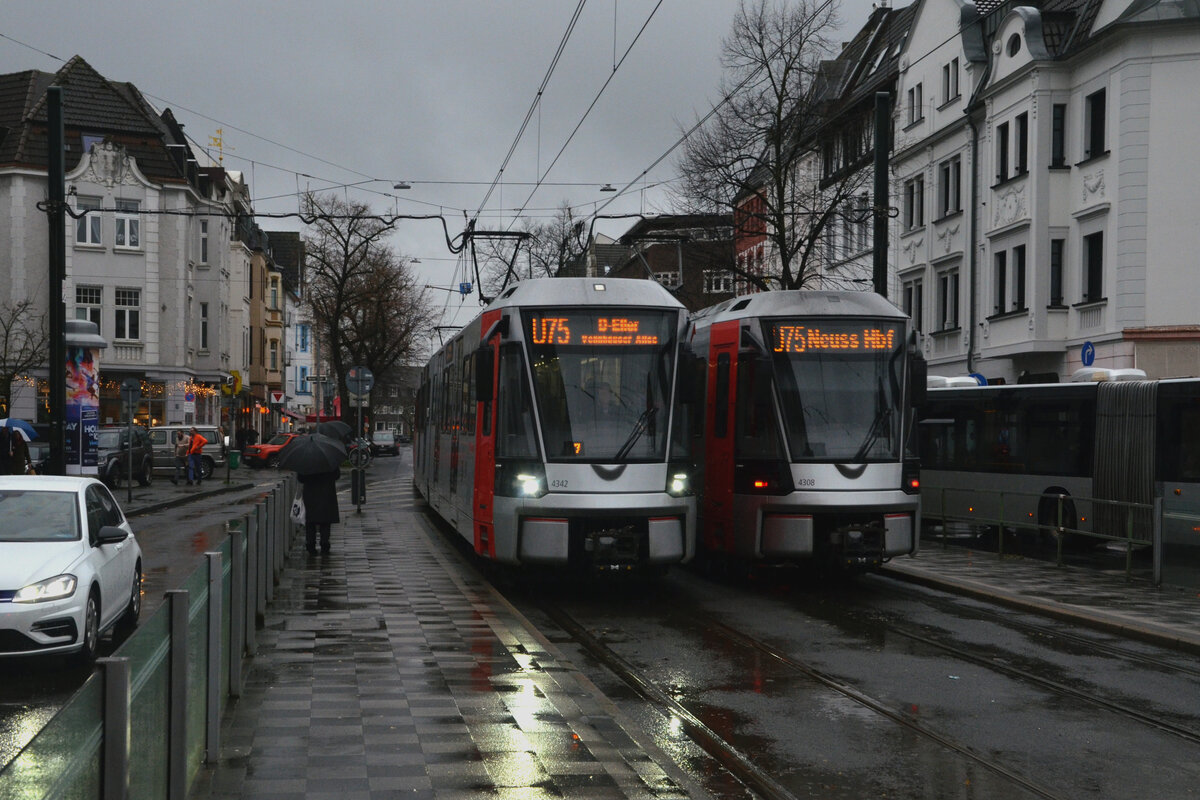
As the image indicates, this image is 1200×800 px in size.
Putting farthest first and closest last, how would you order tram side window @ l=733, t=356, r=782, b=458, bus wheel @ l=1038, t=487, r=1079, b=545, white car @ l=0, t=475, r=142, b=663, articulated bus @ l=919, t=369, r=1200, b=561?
articulated bus @ l=919, t=369, r=1200, b=561, bus wheel @ l=1038, t=487, r=1079, b=545, tram side window @ l=733, t=356, r=782, b=458, white car @ l=0, t=475, r=142, b=663

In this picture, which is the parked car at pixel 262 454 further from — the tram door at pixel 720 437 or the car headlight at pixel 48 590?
the car headlight at pixel 48 590

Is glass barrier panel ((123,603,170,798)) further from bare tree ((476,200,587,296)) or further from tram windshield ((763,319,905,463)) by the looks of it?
bare tree ((476,200,587,296))

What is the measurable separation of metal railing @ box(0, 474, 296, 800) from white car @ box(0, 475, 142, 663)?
1.30m

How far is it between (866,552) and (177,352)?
44.9m

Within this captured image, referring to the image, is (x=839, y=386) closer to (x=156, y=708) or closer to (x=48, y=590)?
(x=48, y=590)

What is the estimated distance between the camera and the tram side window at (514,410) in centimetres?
1435

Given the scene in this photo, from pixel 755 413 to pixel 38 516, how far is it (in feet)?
26.1

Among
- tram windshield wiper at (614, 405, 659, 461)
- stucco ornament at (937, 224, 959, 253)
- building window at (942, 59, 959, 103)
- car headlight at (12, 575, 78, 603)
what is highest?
building window at (942, 59, 959, 103)

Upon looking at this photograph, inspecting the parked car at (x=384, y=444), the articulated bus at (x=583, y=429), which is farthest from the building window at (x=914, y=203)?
the parked car at (x=384, y=444)

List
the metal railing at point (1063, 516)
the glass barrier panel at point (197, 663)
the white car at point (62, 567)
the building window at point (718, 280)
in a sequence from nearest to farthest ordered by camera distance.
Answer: the glass barrier panel at point (197, 663) < the white car at point (62, 567) < the metal railing at point (1063, 516) < the building window at point (718, 280)

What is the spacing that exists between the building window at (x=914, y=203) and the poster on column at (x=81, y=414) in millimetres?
24979

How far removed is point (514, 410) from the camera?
14523 millimetres

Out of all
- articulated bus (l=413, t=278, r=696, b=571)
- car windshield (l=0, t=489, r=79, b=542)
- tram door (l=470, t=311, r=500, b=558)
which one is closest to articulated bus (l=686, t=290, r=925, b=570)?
articulated bus (l=413, t=278, r=696, b=571)

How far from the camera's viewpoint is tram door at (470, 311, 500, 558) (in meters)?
14.5
